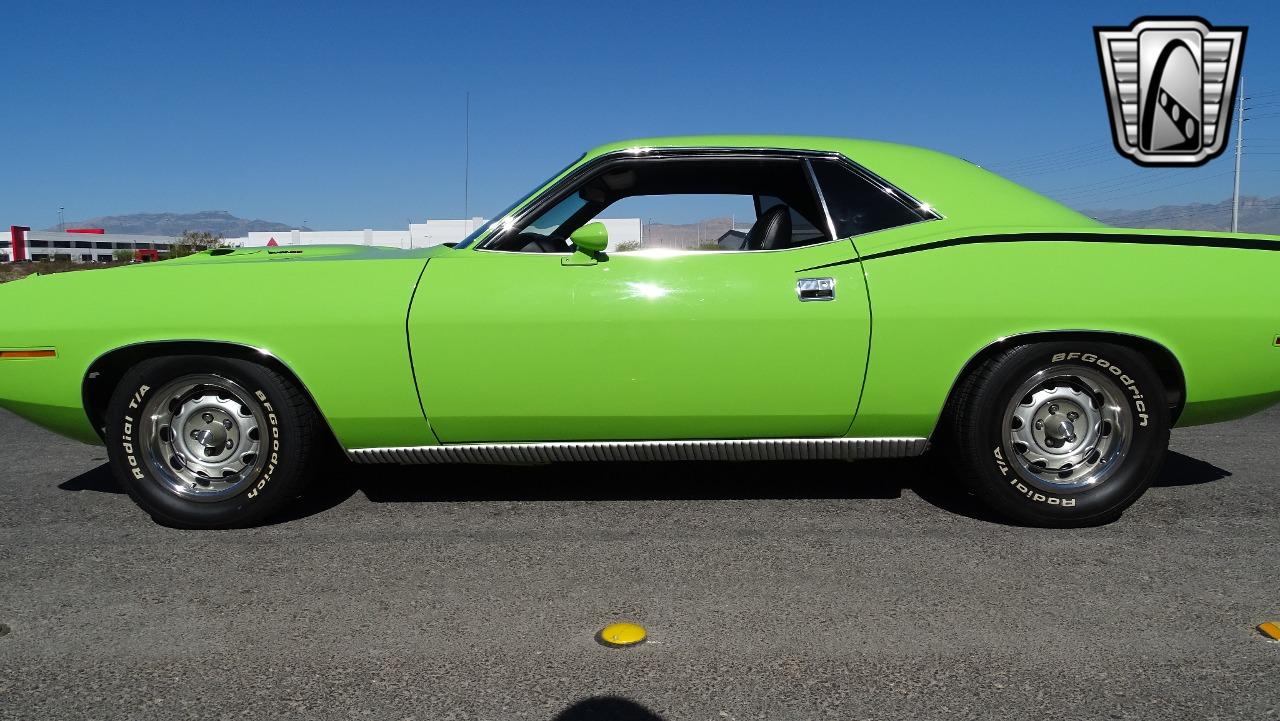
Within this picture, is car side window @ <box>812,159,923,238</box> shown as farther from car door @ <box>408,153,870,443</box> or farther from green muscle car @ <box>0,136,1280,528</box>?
car door @ <box>408,153,870,443</box>

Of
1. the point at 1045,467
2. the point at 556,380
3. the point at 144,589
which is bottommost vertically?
the point at 144,589

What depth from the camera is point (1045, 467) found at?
316cm

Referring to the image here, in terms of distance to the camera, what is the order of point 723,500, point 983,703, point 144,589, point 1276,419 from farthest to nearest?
point 1276,419 → point 723,500 → point 144,589 → point 983,703

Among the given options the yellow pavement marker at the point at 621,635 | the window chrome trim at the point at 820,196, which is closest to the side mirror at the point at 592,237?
the window chrome trim at the point at 820,196

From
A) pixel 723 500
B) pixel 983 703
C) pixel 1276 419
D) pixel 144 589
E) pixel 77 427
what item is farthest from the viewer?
pixel 1276 419

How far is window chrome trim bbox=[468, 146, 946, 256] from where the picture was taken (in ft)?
10.6

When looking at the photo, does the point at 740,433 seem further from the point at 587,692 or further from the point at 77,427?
the point at 77,427

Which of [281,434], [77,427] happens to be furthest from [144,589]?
[77,427]

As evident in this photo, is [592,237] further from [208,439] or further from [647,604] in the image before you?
[208,439]

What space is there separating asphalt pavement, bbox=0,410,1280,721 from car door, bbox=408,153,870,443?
1.43 feet

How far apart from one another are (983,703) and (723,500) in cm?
167

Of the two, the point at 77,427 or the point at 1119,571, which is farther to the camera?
the point at 77,427

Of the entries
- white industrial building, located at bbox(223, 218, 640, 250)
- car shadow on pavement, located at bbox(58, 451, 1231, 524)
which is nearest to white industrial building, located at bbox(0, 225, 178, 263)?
white industrial building, located at bbox(223, 218, 640, 250)

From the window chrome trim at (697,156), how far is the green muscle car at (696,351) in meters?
0.02
